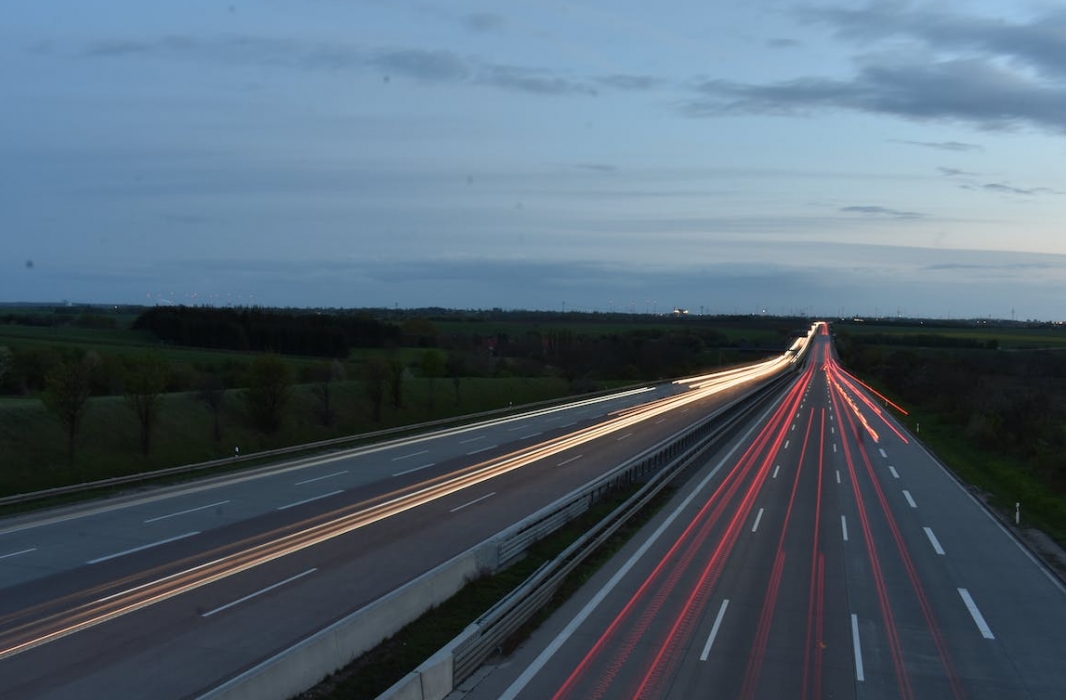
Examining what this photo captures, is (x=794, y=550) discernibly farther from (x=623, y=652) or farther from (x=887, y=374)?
(x=887, y=374)

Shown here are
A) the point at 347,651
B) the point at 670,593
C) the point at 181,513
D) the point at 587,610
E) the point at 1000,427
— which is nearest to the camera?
the point at 347,651

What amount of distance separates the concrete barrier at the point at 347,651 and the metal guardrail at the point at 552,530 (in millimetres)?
995

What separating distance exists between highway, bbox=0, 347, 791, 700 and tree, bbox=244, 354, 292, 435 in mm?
10314

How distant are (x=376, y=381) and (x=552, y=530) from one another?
3156 cm

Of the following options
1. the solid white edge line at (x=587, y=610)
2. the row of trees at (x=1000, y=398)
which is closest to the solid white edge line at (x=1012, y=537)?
the row of trees at (x=1000, y=398)

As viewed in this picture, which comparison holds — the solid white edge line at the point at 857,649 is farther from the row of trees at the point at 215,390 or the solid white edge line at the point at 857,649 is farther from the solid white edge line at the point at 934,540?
the row of trees at the point at 215,390

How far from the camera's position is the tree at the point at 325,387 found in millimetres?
48094

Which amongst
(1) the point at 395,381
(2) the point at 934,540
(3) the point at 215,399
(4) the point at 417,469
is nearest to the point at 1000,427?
(2) the point at 934,540

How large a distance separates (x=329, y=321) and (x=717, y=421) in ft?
198

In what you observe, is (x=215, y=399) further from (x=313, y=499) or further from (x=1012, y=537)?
(x=1012, y=537)

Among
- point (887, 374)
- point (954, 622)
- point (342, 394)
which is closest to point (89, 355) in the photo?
point (342, 394)

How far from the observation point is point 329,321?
318 feet

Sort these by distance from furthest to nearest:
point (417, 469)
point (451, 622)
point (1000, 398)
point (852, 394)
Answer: point (852, 394)
point (1000, 398)
point (417, 469)
point (451, 622)

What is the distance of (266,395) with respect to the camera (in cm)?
4344
